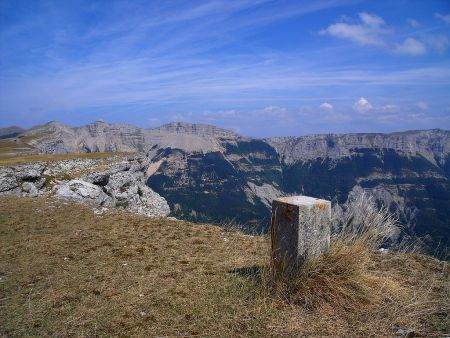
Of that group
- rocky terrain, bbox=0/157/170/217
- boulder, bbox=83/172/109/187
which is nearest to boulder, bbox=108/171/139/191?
rocky terrain, bbox=0/157/170/217

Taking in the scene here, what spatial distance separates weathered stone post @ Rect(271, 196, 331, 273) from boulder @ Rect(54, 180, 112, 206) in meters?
15.9

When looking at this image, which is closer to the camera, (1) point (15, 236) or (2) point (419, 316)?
(2) point (419, 316)

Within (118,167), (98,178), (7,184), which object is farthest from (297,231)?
(118,167)

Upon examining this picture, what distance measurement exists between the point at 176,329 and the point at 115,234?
7.06 metres

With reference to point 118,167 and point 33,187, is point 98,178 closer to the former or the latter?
point 33,187

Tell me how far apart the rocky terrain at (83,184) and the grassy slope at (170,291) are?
596cm

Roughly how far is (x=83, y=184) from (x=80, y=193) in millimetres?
1377

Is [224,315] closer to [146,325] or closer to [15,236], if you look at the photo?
[146,325]

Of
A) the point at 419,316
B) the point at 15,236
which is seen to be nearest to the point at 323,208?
the point at 419,316

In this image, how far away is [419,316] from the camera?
19.9ft

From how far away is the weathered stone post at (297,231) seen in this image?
269 inches

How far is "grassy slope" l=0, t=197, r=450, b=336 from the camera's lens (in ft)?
19.3

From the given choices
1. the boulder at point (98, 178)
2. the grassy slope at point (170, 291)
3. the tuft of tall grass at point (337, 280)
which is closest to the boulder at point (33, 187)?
the boulder at point (98, 178)

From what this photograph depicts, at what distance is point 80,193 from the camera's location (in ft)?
71.5
